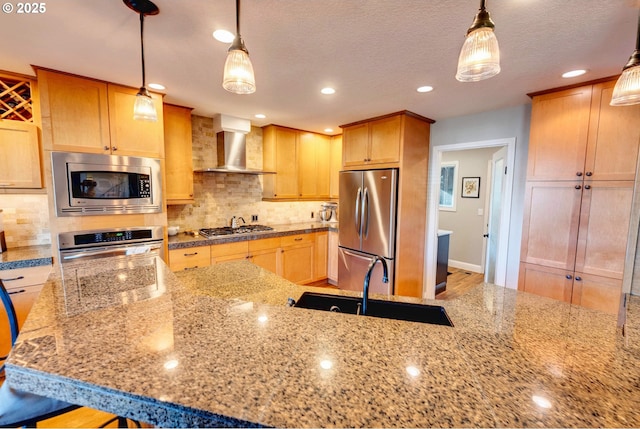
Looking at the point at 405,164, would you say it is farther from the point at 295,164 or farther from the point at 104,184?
the point at 104,184

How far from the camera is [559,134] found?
2.24 metres

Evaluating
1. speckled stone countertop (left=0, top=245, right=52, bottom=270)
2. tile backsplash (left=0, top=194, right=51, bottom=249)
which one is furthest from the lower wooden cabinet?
tile backsplash (left=0, top=194, right=51, bottom=249)

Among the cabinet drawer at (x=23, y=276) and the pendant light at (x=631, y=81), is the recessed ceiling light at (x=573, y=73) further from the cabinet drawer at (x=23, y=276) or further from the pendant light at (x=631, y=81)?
the cabinet drawer at (x=23, y=276)

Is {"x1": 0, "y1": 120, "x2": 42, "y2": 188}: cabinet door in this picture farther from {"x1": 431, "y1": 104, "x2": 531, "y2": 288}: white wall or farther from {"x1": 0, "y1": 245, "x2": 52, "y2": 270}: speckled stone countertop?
{"x1": 431, "y1": 104, "x2": 531, "y2": 288}: white wall

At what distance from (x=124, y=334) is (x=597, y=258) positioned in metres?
3.02

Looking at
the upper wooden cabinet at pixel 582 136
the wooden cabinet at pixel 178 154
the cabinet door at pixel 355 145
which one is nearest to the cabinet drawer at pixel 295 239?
the cabinet door at pixel 355 145

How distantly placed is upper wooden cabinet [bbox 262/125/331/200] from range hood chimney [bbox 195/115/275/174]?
1.51ft

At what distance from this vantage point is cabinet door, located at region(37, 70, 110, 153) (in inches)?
82.2

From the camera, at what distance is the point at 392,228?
3145 mm

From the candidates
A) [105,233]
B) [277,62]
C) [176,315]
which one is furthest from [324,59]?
[105,233]

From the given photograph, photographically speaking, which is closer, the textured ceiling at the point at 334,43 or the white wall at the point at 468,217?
the textured ceiling at the point at 334,43

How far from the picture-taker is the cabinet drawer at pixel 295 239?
3.68 meters

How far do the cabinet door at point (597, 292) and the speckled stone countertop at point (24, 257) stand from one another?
4.27 m

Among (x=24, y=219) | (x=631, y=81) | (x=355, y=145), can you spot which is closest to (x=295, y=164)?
(x=355, y=145)
